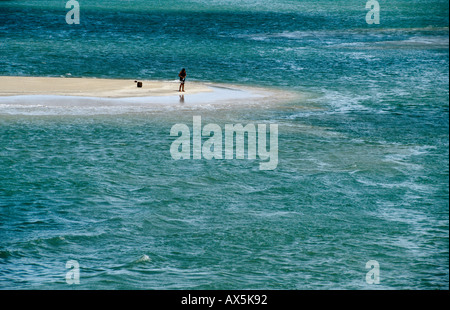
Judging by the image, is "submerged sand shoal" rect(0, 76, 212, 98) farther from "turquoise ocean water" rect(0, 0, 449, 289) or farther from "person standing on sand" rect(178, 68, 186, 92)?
"turquoise ocean water" rect(0, 0, 449, 289)

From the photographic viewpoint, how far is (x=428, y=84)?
62.9 meters

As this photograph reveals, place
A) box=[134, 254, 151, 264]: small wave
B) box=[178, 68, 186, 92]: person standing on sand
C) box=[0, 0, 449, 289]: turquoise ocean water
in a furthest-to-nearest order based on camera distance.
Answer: box=[178, 68, 186, 92]: person standing on sand
box=[134, 254, 151, 264]: small wave
box=[0, 0, 449, 289]: turquoise ocean water

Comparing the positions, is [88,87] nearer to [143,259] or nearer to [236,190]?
[236,190]

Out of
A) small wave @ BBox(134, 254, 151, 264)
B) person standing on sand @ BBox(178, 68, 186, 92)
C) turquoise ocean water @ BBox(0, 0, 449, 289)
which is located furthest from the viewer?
person standing on sand @ BBox(178, 68, 186, 92)

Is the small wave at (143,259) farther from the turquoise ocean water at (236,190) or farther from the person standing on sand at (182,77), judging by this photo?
the person standing on sand at (182,77)

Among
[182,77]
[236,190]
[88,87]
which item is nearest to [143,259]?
[236,190]

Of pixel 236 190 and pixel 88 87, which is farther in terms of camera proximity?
→ pixel 88 87

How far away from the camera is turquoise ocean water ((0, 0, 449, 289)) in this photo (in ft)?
82.1

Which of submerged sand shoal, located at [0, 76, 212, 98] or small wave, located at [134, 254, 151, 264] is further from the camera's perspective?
submerged sand shoal, located at [0, 76, 212, 98]

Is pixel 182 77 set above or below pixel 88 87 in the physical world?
above

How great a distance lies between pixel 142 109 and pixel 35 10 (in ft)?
314

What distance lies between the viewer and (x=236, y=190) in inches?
1307

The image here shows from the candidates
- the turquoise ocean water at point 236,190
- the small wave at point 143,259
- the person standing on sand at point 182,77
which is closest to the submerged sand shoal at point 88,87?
the person standing on sand at point 182,77

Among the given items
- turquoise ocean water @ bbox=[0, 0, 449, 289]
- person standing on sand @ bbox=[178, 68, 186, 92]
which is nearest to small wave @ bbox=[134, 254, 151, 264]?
turquoise ocean water @ bbox=[0, 0, 449, 289]
